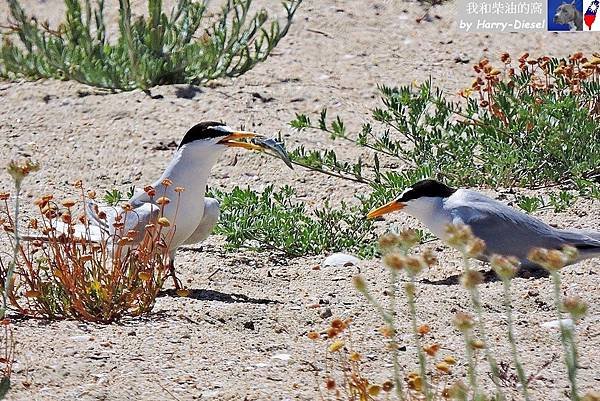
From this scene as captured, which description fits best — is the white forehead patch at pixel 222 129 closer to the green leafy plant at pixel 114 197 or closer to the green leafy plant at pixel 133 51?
the green leafy plant at pixel 114 197

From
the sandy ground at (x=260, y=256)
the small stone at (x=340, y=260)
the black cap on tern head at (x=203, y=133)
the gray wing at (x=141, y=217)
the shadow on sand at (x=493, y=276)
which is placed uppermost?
the black cap on tern head at (x=203, y=133)

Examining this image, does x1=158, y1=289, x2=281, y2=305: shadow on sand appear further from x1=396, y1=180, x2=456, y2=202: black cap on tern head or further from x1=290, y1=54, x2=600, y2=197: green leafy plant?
x1=290, y1=54, x2=600, y2=197: green leafy plant

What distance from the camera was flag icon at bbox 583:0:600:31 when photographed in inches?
339

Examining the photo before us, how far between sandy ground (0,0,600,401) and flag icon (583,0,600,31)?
194mm

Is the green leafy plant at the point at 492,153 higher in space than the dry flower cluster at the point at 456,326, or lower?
lower

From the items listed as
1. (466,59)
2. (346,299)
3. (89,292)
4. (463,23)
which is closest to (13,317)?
(89,292)

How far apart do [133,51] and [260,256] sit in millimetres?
2558

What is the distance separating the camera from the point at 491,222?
4.84m

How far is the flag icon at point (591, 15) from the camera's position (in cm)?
860

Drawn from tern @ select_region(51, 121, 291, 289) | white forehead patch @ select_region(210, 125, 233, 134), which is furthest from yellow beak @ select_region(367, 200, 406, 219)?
white forehead patch @ select_region(210, 125, 233, 134)

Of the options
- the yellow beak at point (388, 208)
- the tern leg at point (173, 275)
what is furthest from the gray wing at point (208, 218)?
the yellow beak at point (388, 208)

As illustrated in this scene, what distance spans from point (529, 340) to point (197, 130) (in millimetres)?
1758

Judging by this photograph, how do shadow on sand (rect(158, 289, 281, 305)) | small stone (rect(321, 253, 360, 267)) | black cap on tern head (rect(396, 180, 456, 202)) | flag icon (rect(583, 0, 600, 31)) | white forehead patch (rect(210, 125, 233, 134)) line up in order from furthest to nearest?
flag icon (rect(583, 0, 600, 31))
small stone (rect(321, 253, 360, 267))
black cap on tern head (rect(396, 180, 456, 202))
white forehead patch (rect(210, 125, 233, 134))
shadow on sand (rect(158, 289, 281, 305))

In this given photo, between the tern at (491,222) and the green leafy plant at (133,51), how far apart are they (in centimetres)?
284
